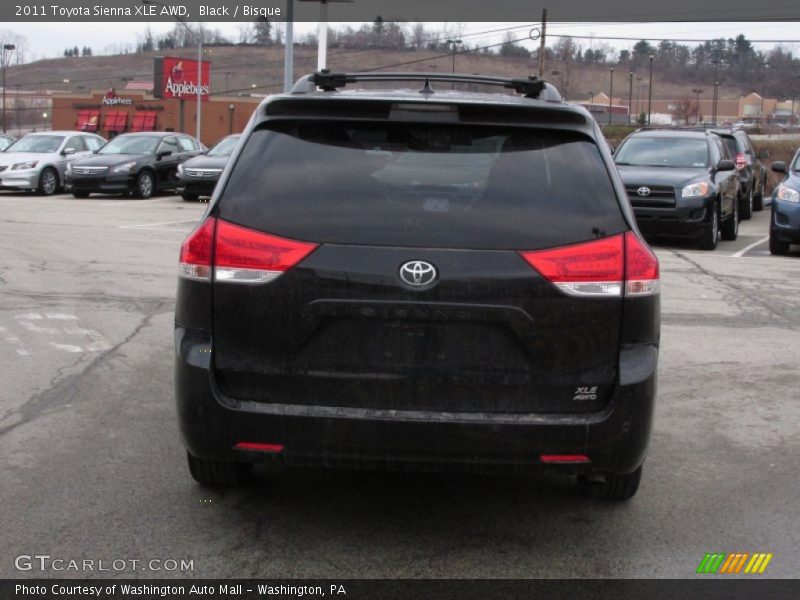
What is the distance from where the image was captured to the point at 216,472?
15.3 ft

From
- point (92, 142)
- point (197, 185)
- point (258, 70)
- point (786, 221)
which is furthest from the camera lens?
point (258, 70)

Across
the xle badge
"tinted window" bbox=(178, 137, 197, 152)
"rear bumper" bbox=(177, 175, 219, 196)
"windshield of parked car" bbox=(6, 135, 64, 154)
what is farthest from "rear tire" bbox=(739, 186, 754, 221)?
the xle badge

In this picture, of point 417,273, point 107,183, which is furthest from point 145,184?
point 417,273

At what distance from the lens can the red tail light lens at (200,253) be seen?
3.89 meters

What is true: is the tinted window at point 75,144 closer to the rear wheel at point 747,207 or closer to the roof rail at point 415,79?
the rear wheel at point 747,207

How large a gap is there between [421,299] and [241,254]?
716mm

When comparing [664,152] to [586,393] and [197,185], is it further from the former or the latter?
[586,393]

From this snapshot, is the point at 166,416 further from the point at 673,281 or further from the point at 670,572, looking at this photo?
the point at 673,281

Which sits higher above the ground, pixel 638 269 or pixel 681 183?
pixel 638 269

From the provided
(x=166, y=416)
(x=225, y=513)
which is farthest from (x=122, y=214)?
(x=225, y=513)

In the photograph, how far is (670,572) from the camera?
4039 mm

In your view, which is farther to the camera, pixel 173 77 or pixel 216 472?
pixel 173 77

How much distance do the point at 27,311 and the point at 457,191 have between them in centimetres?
663

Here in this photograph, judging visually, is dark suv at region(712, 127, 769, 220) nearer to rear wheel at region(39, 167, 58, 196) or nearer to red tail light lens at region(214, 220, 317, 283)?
rear wheel at region(39, 167, 58, 196)
